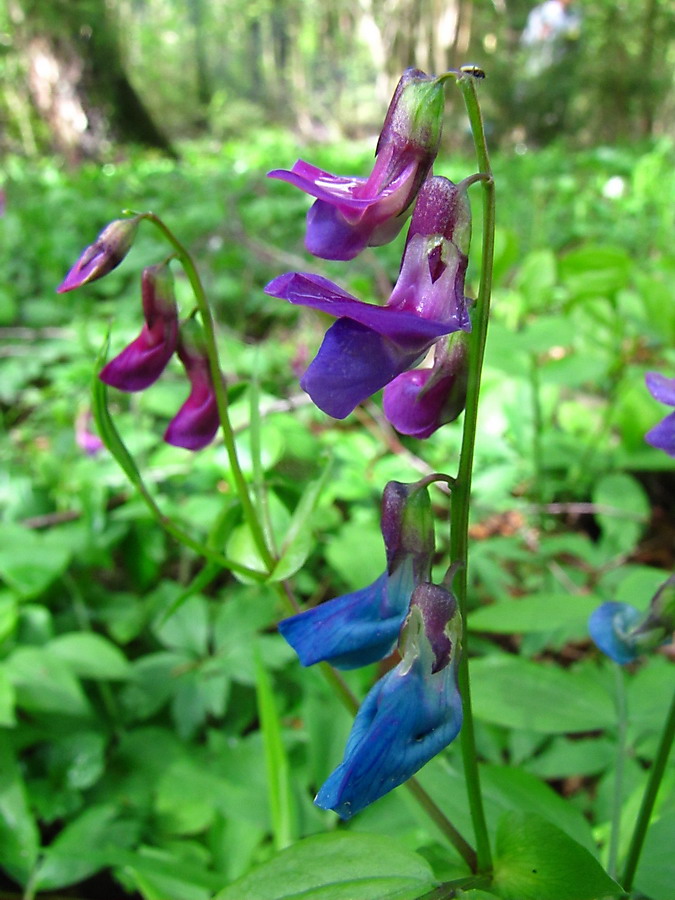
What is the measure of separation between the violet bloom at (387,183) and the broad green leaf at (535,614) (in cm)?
70

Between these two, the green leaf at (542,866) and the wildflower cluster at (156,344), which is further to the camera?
the wildflower cluster at (156,344)

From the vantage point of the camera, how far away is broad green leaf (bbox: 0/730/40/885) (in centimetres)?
134

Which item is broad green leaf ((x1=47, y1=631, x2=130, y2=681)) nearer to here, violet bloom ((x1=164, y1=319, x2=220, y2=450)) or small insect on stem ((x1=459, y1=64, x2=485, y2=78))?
violet bloom ((x1=164, y1=319, x2=220, y2=450))

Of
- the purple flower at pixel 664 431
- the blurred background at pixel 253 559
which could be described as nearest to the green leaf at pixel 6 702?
the blurred background at pixel 253 559

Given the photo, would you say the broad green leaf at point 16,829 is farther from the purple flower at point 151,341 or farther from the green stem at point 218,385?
the purple flower at point 151,341

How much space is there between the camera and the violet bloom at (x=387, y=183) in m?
0.61

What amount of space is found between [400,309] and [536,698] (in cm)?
70

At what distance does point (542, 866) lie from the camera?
2.17 feet

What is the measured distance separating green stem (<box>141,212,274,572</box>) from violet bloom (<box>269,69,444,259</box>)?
0.26 meters

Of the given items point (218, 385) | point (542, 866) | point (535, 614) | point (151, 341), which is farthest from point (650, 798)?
point (151, 341)


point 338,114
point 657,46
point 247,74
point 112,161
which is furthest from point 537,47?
point 247,74

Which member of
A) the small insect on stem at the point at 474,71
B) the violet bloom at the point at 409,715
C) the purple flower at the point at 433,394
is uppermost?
the small insect on stem at the point at 474,71

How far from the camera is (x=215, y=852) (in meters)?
1.27

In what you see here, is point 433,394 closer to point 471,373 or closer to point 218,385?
point 471,373
